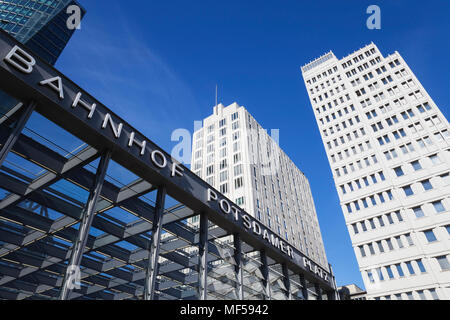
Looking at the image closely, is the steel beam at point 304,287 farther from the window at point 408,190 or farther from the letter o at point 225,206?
the window at point 408,190

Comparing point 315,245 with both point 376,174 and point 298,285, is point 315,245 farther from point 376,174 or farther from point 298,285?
point 298,285

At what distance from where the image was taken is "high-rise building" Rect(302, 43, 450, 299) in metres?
41.4

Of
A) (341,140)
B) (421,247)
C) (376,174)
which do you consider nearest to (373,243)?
(421,247)

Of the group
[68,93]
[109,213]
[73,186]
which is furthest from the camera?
[109,213]

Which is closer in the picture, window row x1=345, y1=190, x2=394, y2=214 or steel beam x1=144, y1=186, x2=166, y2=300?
steel beam x1=144, y1=186, x2=166, y2=300

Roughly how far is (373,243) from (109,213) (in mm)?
44032

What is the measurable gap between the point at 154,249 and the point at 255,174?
200 ft

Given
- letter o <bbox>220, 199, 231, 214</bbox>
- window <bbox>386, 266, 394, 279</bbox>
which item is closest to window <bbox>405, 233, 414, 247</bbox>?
window <bbox>386, 266, 394, 279</bbox>

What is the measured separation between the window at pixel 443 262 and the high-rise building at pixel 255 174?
3244 cm

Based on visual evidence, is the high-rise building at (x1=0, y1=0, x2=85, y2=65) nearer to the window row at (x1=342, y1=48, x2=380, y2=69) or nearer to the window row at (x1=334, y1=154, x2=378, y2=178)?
the window row at (x1=342, y1=48, x2=380, y2=69)

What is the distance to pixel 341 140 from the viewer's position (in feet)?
199

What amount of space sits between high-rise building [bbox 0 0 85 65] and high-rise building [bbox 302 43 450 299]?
75.6m

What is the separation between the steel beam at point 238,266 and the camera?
17691 millimetres

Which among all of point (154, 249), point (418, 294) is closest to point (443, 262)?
point (418, 294)
